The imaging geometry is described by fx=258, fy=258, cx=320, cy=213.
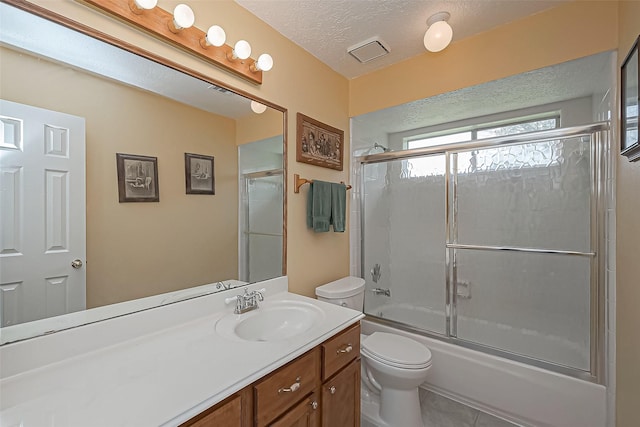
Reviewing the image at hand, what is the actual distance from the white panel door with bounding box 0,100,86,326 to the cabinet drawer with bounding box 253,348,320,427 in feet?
2.31

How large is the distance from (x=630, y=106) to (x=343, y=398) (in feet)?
5.87

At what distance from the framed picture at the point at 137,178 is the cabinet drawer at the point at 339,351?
957 millimetres

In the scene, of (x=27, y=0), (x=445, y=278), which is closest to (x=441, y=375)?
(x=445, y=278)

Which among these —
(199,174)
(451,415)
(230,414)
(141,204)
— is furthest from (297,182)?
(451,415)

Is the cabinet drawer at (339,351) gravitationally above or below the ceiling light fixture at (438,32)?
below

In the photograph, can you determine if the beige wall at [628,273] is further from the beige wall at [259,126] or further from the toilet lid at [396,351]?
the beige wall at [259,126]

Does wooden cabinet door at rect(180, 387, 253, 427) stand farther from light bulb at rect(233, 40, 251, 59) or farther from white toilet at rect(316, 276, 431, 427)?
light bulb at rect(233, 40, 251, 59)

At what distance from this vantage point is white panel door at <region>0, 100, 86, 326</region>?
0.77 meters

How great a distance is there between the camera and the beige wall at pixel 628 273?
1.07 meters

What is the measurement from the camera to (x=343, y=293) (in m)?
1.76

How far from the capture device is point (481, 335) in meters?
1.94

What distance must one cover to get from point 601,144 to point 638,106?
1.89 ft

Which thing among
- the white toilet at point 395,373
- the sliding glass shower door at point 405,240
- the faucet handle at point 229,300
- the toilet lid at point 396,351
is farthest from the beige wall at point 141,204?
the sliding glass shower door at point 405,240

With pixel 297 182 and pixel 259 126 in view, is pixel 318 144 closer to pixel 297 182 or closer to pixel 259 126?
pixel 297 182
